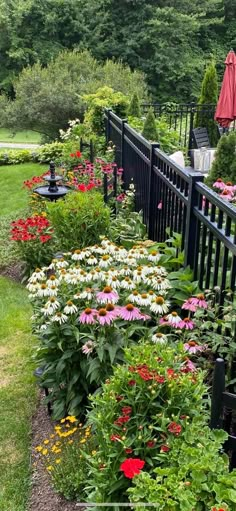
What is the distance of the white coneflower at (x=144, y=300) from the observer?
2.65 meters

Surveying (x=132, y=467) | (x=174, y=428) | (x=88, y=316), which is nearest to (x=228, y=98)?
(x=88, y=316)

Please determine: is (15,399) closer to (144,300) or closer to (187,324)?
(144,300)

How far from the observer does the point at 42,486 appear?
8.18 feet

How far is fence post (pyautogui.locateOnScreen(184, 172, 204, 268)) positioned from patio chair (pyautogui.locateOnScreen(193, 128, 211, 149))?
799 cm

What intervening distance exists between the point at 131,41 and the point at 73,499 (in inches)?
1121

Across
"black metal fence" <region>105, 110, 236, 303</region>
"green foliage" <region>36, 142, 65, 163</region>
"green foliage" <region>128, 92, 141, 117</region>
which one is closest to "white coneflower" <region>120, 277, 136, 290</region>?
"black metal fence" <region>105, 110, 236, 303</region>

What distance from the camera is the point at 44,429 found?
2.93m

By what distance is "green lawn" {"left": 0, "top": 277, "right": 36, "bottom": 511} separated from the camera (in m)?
2.55

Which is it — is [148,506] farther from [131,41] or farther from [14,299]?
[131,41]

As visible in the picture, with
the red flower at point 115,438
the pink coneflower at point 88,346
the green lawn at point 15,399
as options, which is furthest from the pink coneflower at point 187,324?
the green lawn at point 15,399

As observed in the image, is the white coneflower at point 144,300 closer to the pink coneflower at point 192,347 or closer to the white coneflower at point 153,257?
the pink coneflower at point 192,347

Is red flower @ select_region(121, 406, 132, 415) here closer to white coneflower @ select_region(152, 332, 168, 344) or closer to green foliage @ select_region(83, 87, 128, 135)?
white coneflower @ select_region(152, 332, 168, 344)

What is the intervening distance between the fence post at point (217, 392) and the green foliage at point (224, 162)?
375cm

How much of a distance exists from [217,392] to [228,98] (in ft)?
27.7
